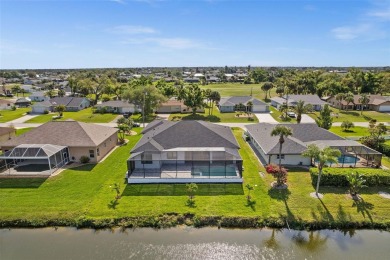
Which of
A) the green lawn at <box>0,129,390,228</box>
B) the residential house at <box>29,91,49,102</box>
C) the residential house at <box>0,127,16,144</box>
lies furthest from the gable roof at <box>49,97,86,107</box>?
the green lawn at <box>0,129,390,228</box>

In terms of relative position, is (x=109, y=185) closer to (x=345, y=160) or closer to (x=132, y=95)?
(x=345, y=160)

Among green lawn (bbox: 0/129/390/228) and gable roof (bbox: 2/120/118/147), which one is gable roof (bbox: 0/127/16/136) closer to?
gable roof (bbox: 2/120/118/147)

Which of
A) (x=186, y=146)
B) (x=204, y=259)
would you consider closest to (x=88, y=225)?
(x=204, y=259)

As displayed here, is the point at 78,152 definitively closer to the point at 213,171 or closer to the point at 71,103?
the point at 213,171

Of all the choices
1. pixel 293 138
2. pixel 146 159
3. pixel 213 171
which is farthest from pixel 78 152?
pixel 293 138

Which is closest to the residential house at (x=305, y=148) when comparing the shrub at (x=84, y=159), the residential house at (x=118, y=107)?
the shrub at (x=84, y=159)

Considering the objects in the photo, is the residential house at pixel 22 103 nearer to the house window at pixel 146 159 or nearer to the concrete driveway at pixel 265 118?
the concrete driveway at pixel 265 118
